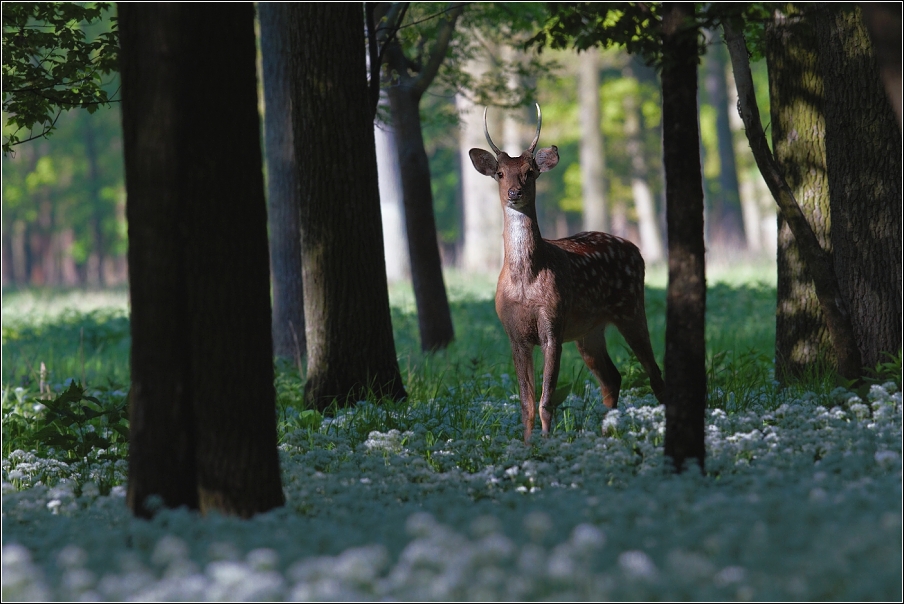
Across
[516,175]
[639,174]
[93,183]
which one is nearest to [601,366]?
[516,175]

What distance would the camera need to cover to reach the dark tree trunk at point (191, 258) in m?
4.71

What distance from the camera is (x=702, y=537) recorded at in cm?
394

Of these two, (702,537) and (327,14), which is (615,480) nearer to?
(702,537)

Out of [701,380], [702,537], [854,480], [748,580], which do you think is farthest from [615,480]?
[748,580]

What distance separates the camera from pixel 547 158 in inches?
307

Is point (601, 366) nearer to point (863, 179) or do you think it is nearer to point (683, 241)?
point (863, 179)

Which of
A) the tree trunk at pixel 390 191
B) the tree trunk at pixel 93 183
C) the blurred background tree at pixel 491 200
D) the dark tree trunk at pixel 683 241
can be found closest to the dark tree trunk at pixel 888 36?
the dark tree trunk at pixel 683 241

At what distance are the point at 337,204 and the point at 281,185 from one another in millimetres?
3473

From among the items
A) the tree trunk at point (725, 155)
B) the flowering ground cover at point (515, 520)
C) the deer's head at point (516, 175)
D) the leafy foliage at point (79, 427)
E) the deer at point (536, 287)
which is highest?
the tree trunk at point (725, 155)

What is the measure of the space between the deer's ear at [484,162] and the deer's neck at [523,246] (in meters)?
0.42

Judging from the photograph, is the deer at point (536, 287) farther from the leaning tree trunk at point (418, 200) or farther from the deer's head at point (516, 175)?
the leaning tree trunk at point (418, 200)

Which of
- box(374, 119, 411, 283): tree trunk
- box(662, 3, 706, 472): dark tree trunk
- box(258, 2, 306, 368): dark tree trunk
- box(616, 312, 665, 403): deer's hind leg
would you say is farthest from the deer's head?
box(374, 119, 411, 283): tree trunk

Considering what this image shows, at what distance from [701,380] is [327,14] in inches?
182

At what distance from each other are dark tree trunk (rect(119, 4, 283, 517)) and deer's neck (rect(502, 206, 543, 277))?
2796 millimetres
